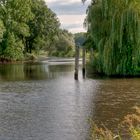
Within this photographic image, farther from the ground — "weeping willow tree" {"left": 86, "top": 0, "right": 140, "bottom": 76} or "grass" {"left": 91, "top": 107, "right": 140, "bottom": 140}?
"weeping willow tree" {"left": 86, "top": 0, "right": 140, "bottom": 76}

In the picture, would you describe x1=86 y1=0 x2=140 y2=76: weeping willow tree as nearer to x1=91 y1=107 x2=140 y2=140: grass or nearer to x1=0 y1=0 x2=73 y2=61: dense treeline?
x1=91 y1=107 x2=140 y2=140: grass

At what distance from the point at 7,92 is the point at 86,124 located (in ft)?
39.9

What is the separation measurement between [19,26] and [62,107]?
214ft

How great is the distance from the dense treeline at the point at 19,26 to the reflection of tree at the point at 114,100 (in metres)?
42.8

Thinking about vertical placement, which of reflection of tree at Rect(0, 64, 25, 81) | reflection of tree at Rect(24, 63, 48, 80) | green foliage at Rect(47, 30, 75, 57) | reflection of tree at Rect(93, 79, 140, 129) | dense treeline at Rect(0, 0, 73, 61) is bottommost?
reflection of tree at Rect(93, 79, 140, 129)

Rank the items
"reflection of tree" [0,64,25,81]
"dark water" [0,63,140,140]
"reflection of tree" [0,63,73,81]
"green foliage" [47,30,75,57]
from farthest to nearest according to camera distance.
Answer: "green foliage" [47,30,75,57], "reflection of tree" [0,63,73,81], "reflection of tree" [0,64,25,81], "dark water" [0,63,140,140]

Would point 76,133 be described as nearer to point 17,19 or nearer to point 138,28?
point 138,28

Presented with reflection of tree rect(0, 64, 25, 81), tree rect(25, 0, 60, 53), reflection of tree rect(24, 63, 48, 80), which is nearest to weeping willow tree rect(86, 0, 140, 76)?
reflection of tree rect(24, 63, 48, 80)

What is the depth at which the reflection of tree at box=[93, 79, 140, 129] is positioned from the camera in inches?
798

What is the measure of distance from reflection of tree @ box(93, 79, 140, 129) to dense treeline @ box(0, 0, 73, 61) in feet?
140

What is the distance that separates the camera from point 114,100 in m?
25.9

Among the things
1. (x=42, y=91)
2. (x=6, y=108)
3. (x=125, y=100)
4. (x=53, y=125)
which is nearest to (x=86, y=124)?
(x=53, y=125)

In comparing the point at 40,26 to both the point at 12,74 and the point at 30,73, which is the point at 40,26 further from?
the point at 12,74

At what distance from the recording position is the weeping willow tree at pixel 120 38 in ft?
123
